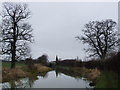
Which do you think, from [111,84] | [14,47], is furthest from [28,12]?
[111,84]

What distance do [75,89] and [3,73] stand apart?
30.3 ft

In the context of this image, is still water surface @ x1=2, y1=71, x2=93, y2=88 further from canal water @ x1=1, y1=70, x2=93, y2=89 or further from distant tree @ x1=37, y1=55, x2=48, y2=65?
distant tree @ x1=37, y1=55, x2=48, y2=65

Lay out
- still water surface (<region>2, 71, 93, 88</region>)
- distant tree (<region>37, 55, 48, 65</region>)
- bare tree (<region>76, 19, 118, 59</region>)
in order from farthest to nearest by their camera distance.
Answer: distant tree (<region>37, 55, 48, 65</region>) < bare tree (<region>76, 19, 118, 59</region>) < still water surface (<region>2, 71, 93, 88</region>)

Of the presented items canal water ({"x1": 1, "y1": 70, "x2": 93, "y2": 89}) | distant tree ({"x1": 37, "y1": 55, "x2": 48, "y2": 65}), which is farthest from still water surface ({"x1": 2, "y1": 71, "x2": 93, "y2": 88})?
distant tree ({"x1": 37, "y1": 55, "x2": 48, "y2": 65})

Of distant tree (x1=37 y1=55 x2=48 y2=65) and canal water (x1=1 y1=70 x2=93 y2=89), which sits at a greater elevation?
canal water (x1=1 y1=70 x2=93 y2=89)

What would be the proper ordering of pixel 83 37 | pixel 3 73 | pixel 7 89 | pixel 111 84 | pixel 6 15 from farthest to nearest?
pixel 83 37
pixel 6 15
pixel 3 73
pixel 7 89
pixel 111 84

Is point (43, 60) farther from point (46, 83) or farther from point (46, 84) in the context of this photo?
point (46, 84)

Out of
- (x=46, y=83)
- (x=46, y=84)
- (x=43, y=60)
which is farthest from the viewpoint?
(x=43, y=60)

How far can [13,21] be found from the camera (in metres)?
31.6

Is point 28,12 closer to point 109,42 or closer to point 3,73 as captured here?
point 3,73

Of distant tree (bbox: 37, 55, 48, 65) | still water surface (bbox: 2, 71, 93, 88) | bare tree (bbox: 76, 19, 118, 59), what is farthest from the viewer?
distant tree (bbox: 37, 55, 48, 65)

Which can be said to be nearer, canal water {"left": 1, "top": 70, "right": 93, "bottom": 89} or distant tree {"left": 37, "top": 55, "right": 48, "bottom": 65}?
canal water {"left": 1, "top": 70, "right": 93, "bottom": 89}

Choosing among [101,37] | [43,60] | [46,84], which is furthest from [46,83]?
[43,60]

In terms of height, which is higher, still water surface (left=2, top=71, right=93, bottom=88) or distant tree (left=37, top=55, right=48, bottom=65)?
still water surface (left=2, top=71, right=93, bottom=88)
